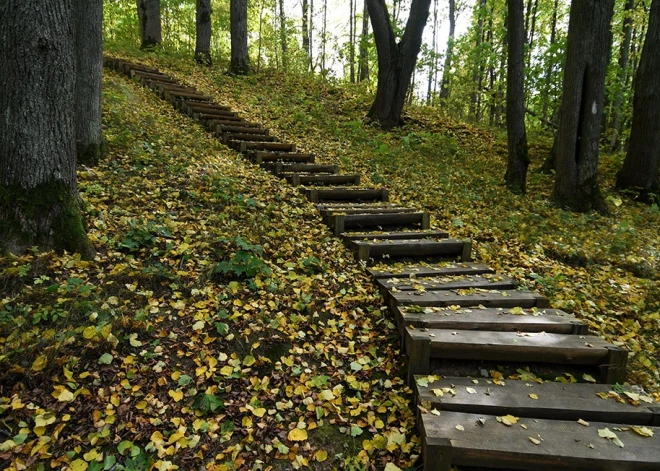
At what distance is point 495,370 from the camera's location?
3.32 meters

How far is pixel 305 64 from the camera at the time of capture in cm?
2125

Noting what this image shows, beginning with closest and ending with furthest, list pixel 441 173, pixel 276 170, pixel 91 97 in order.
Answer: pixel 91 97, pixel 276 170, pixel 441 173

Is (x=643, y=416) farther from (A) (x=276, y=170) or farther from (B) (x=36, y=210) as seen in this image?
(A) (x=276, y=170)

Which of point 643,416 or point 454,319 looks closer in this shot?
point 643,416

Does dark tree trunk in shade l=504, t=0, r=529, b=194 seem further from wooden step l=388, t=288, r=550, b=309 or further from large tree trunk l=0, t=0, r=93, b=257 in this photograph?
large tree trunk l=0, t=0, r=93, b=257

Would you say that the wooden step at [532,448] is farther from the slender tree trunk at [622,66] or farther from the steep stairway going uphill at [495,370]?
the slender tree trunk at [622,66]

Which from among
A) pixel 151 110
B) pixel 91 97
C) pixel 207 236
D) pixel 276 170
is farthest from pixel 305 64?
pixel 207 236

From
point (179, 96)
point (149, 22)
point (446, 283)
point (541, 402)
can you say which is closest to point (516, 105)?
point (446, 283)

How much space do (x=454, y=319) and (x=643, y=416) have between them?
1.47 metres

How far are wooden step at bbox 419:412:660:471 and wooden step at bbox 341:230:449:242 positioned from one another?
3147 mm

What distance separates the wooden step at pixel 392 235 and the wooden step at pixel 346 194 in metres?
1.39

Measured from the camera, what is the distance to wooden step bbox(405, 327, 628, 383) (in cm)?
323

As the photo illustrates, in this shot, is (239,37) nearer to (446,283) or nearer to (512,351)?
(446,283)

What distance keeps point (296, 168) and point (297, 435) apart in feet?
19.2
